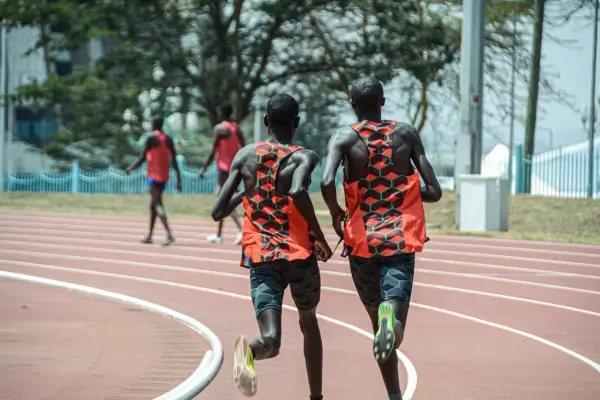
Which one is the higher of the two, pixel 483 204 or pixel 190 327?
pixel 483 204

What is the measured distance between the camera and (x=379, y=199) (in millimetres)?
6270

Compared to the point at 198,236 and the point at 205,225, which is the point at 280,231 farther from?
the point at 205,225

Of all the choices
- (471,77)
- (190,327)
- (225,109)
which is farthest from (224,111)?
(190,327)

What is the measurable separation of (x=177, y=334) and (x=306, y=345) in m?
3.35

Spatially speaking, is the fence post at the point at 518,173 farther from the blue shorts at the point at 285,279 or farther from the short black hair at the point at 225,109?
the blue shorts at the point at 285,279

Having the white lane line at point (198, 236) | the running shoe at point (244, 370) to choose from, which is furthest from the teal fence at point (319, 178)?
the running shoe at point (244, 370)

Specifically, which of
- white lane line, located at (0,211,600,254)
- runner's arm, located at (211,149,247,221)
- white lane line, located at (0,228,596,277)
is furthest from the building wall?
runner's arm, located at (211,149,247,221)

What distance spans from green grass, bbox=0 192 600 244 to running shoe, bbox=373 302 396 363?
574 inches

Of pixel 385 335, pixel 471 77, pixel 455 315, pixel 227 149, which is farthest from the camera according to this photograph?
pixel 471 77

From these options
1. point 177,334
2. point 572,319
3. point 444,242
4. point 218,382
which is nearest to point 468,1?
point 444,242

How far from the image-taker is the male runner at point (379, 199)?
6207 mm

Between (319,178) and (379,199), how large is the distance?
126 feet

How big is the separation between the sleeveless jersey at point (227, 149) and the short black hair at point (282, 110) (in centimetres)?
1045

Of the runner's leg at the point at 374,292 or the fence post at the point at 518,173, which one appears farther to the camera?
the fence post at the point at 518,173
